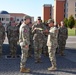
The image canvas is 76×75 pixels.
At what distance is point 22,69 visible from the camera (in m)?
8.40

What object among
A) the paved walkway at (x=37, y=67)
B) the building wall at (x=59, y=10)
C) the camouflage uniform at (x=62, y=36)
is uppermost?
the building wall at (x=59, y=10)

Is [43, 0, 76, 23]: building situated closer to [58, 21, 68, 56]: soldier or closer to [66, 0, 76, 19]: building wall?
[66, 0, 76, 19]: building wall

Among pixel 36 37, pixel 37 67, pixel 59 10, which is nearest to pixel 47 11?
pixel 59 10

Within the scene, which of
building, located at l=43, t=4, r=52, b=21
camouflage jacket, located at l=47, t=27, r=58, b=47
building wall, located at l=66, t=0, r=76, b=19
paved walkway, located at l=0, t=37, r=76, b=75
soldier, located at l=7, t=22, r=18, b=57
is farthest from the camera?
building, located at l=43, t=4, r=52, b=21

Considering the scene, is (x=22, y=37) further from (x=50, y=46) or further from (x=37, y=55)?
(x=37, y=55)

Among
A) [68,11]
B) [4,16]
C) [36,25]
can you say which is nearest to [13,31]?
[36,25]

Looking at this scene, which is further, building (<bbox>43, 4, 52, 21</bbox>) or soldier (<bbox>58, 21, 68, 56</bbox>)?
building (<bbox>43, 4, 52, 21</bbox>)

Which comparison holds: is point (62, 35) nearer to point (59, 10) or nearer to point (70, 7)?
point (70, 7)

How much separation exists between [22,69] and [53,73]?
1.03m

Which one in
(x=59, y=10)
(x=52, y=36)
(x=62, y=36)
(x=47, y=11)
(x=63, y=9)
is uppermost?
(x=63, y=9)

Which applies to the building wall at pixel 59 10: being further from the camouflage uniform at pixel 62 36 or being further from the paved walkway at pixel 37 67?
the paved walkway at pixel 37 67

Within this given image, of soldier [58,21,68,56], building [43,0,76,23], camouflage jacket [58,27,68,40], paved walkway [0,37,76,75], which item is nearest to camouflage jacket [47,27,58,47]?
paved walkway [0,37,76,75]

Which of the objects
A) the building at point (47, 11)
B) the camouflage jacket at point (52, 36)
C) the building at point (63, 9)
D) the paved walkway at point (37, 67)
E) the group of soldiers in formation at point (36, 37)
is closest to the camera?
the group of soldiers in formation at point (36, 37)

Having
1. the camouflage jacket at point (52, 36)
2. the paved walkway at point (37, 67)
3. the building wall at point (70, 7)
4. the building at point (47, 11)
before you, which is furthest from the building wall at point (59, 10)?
the camouflage jacket at point (52, 36)
